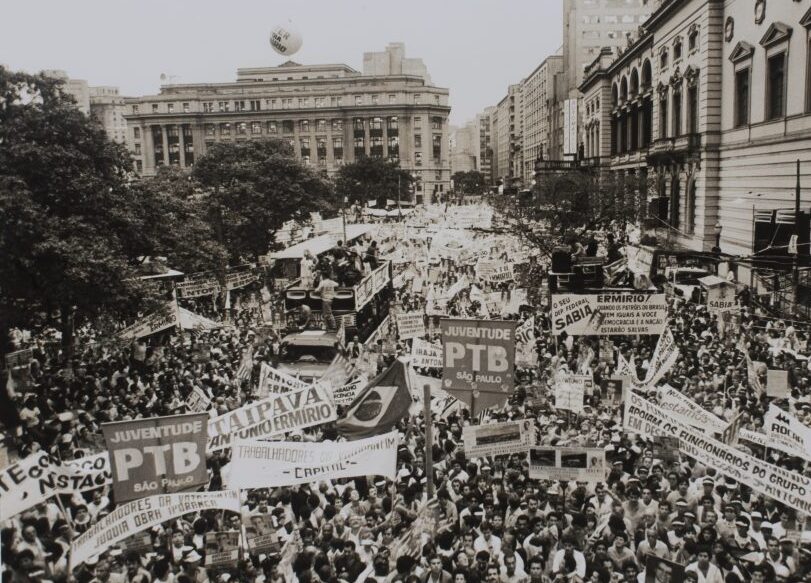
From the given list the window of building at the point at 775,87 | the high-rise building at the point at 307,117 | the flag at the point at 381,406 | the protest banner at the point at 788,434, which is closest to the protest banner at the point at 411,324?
the flag at the point at 381,406

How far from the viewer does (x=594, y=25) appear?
286 ft

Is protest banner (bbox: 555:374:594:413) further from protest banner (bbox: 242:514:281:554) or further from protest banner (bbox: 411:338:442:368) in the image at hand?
protest banner (bbox: 242:514:281:554)

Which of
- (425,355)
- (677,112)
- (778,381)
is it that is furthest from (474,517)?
(677,112)

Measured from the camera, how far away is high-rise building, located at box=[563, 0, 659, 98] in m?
86.6

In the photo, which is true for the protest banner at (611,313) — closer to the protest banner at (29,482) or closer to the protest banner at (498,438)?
the protest banner at (498,438)

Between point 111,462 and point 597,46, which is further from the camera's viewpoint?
point 597,46

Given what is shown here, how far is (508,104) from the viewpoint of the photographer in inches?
6348

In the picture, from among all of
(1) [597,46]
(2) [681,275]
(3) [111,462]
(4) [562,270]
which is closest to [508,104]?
(1) [597,46]

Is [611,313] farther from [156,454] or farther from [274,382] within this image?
[156,454]

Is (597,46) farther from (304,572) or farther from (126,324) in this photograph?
(304,572)

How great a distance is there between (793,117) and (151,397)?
23.6m

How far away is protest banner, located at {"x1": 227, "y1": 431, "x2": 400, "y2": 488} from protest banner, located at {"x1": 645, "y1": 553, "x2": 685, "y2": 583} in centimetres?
312

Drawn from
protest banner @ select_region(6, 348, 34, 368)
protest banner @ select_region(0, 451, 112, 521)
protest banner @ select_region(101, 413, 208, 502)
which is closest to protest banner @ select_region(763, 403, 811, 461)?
protest banner @ select_region(101, 413, 208, 502)

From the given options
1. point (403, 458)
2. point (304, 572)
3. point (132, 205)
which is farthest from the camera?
point (132, 205)
